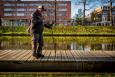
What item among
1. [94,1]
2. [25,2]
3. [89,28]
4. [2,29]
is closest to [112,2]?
[94,1]

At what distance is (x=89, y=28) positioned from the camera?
44469 millimetres

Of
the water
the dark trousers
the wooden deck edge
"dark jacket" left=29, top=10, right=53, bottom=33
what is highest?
"dark jacket" left=29, top=10, right=53, bottom=33

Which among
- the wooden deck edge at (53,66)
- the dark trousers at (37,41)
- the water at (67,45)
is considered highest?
the dark trousers at (37,41)

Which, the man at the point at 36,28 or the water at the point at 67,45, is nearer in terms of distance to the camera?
the man at the point at 36,28

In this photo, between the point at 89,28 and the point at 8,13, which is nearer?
the point at 89,28

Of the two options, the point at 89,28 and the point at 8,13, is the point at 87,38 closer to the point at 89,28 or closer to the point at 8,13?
the point at 89,28

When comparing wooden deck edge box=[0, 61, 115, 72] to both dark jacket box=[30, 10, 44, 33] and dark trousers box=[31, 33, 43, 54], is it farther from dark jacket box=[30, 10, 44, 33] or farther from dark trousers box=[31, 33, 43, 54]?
dark jacket box=[30, 10, 44, 33]

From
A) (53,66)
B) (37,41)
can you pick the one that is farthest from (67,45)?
(53,66)

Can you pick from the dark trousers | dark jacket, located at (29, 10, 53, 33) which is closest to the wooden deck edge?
the dark trousers

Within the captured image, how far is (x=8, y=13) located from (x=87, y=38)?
112918 millimetres

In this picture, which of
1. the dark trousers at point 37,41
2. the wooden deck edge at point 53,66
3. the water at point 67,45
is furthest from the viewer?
the water at point 67,45

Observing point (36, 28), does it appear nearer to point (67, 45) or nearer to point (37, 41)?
point (37, 41)

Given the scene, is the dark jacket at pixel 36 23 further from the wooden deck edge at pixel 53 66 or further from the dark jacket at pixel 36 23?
the wooden deck edge at pixel 53 66

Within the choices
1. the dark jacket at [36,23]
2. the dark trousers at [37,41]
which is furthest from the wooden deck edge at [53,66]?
the dark jacket at [36,23]
